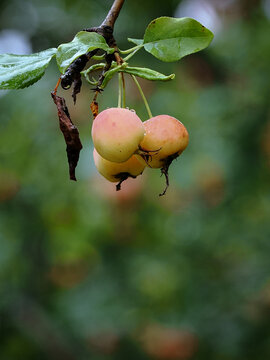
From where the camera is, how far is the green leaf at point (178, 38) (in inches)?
27.2

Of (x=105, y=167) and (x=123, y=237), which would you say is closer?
(x=105, y=167)

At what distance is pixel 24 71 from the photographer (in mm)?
659

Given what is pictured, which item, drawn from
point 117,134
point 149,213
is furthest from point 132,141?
point 149,213

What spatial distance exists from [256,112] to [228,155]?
27cm

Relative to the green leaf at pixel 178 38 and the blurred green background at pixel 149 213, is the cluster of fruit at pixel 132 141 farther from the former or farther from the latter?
the blurred green background at pixel 149 213

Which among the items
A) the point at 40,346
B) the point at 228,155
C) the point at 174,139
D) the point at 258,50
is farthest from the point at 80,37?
the point at 40,346

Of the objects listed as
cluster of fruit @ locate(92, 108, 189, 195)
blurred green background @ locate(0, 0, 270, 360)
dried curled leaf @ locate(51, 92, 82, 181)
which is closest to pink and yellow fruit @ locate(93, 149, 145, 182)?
cluster of fruit @ locate(92, 108, 189, 195)

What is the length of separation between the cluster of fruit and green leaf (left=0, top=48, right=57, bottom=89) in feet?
0.33

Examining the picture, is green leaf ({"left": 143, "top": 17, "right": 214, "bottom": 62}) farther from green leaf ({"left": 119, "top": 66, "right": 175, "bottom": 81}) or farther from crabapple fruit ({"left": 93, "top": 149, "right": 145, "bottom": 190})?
crabapple fruit ({"left": 93, "top": 149, "right": 145, "bottom": 190})

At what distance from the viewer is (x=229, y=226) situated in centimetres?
281

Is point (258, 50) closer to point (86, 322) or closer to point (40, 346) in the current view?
point (86, 322)

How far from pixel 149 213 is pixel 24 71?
2.46m

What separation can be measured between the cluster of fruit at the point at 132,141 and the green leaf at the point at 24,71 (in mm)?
100

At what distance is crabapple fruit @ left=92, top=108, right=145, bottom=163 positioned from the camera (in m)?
0.65
